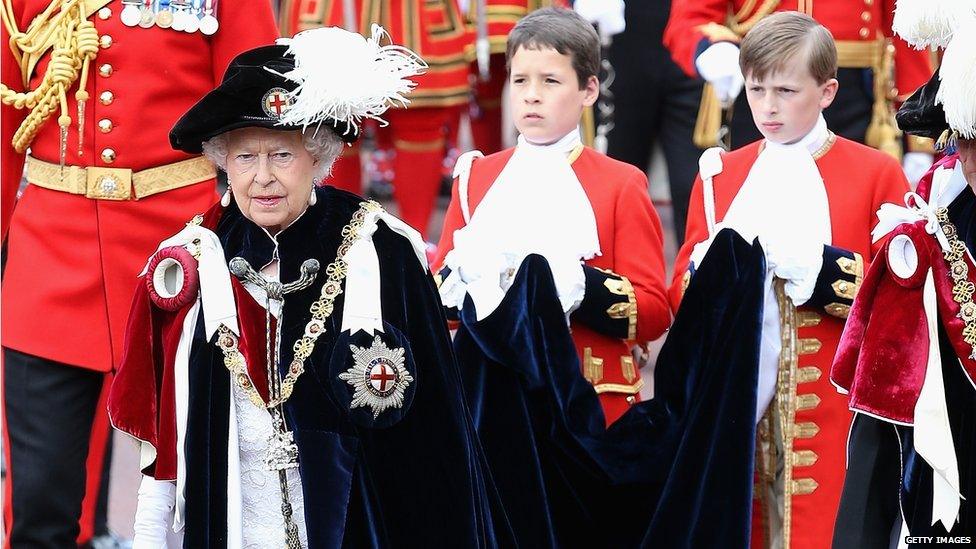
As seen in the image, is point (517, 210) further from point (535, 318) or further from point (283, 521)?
point (283, 521)

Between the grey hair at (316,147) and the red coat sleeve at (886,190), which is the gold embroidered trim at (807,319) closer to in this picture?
the red coat sleeve at (886,190)

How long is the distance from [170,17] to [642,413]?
5.28ft

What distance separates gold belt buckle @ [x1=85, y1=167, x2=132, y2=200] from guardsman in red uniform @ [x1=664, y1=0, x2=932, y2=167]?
200 cm

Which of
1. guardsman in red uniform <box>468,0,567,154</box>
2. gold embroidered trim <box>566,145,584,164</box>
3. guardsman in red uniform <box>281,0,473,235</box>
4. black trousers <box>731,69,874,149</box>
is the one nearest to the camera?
gold embroidered trim <box>566,145,584,164</box>

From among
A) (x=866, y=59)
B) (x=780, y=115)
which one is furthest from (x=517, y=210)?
(x=866, y=59)

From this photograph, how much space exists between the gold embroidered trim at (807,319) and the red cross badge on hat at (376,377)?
4.41 ft

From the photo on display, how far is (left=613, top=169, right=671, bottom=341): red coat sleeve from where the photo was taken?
478 cm

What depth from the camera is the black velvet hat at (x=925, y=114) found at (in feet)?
12.4

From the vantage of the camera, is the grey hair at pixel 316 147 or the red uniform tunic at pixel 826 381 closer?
the grey hair at pixel 316 147

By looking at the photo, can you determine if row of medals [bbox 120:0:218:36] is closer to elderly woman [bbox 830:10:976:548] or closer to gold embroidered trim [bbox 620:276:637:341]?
gold embroidered trim [bbox 620:276:637:341]

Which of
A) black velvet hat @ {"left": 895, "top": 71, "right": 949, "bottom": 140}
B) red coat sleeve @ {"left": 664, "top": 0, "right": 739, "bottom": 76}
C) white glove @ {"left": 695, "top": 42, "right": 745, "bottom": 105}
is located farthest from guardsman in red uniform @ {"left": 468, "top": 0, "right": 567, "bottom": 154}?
black velvet hat @ {"left": 895, "top": 71, "right": 949, "bottom": 140}

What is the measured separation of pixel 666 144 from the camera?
7438 mm

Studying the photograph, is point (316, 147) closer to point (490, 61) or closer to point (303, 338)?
point (303, 338)

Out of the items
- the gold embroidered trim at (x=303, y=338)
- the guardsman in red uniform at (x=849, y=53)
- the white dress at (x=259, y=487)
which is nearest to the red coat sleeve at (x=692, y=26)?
the guardsman in red uniform at (x=849, y=53)
